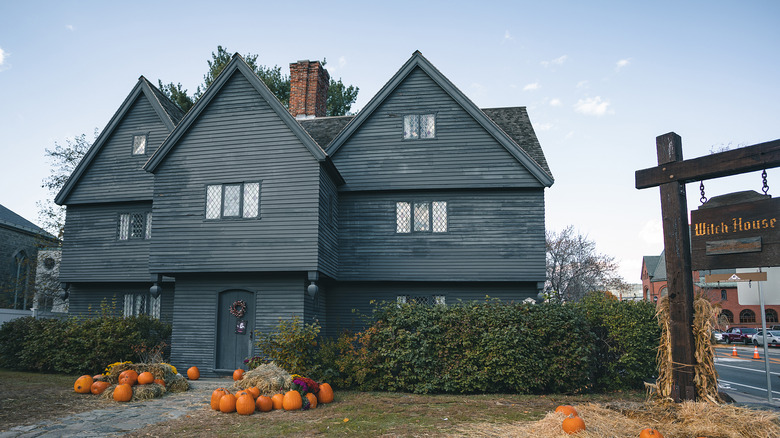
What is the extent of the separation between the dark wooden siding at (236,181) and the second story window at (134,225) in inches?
163

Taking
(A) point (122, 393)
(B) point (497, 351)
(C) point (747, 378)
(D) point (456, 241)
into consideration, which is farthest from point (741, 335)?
(A) point (122, 393)

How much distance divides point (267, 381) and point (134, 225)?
12441 millimetres

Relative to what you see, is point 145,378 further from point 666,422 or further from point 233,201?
point 666,422

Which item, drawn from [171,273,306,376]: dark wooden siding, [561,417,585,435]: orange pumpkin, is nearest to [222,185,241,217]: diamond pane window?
[171,273,306,376]: dark wooden siding

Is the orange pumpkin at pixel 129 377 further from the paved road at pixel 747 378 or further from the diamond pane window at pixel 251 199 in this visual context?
the paved road at pixel 747 378

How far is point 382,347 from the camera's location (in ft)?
43.6

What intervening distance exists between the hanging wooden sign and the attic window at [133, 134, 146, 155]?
19.7m

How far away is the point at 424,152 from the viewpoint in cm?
1828

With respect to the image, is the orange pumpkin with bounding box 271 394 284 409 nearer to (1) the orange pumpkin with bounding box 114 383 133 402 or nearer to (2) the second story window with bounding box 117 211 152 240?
(1) the orange pumpkin with bounding box 114 383 133 402

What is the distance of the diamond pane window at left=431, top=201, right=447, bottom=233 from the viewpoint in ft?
59.0

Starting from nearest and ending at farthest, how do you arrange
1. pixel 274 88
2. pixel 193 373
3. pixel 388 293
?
pixel 193 373 → pixel 388 293 → pixel 274 88

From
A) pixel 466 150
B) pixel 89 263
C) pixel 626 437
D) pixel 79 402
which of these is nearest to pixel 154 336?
pixel 89 263

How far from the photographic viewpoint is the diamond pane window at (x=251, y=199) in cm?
1605

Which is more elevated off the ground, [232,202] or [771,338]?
[232,202]
